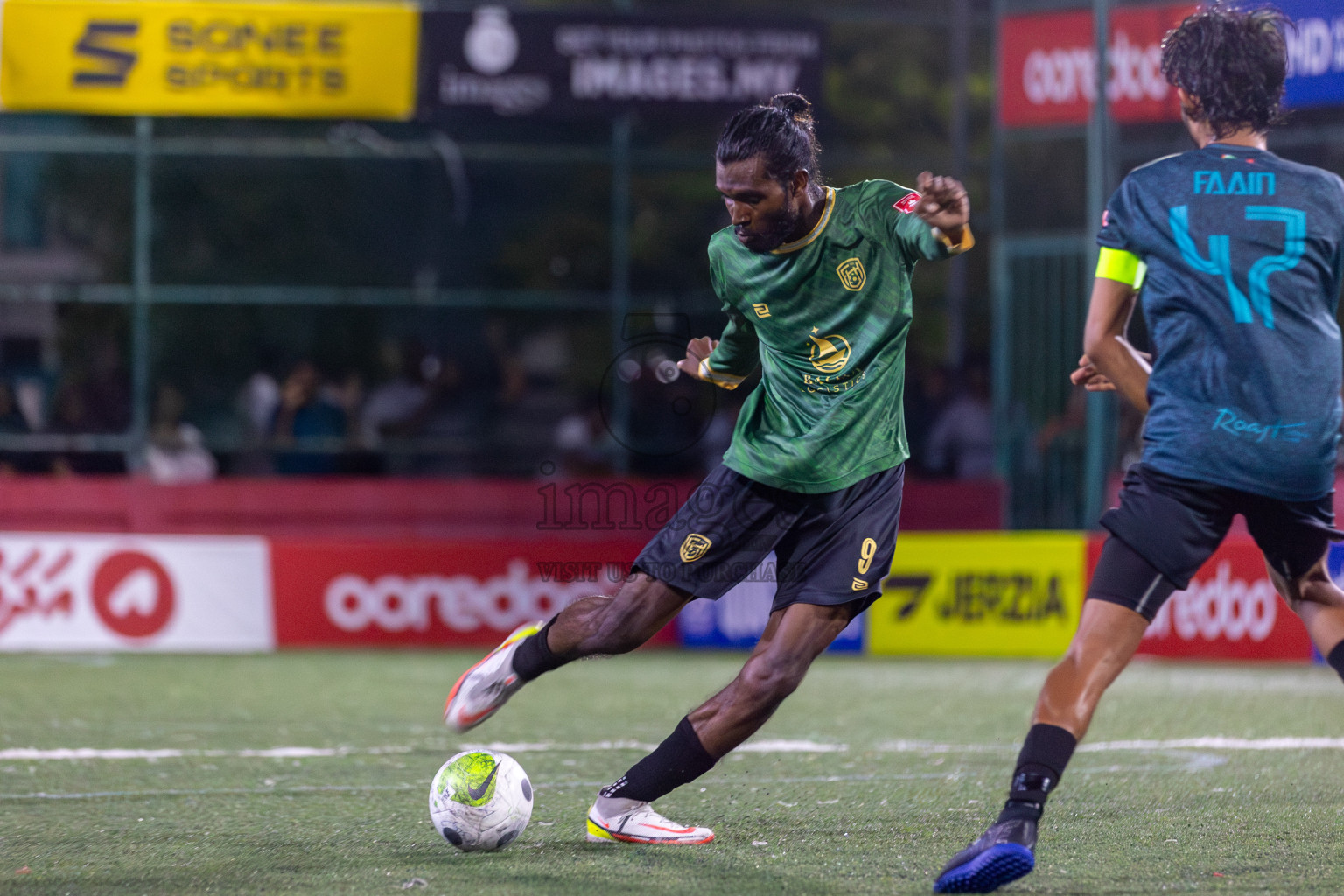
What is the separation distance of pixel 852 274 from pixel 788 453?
54 cm

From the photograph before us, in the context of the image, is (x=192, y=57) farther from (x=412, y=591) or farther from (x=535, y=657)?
(x=535, y=657)

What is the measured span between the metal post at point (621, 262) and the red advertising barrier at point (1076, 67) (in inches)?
140

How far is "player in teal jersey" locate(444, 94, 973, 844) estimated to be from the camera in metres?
4.69

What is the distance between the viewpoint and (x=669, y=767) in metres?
4.80

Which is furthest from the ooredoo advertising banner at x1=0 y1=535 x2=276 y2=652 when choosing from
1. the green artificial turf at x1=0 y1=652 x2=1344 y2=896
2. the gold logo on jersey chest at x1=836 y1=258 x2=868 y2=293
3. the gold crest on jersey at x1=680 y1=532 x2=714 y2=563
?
the gold logo on jersey chest at x1=836 y1=258 x2=868 y2=293

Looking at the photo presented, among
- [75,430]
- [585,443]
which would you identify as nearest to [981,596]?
[585,443]

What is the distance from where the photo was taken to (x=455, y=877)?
4422 millimetres

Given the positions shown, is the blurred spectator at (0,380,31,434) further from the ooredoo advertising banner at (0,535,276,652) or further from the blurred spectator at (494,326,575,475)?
the blurred spectator at (494,326,575,475)

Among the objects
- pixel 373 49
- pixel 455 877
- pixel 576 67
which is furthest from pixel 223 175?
pixel 455 877

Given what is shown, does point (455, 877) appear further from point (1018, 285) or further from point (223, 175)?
point (223, 175)

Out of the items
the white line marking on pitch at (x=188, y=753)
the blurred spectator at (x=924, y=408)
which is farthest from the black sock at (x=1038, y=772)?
the blurred spectator at (x=924, y=408)

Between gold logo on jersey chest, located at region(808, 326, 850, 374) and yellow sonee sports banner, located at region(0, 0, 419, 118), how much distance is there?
35.1 feet

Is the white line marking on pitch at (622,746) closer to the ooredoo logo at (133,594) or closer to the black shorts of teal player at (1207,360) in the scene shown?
the black shorts of teal player at (1207,360)

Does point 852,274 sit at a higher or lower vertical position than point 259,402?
higher
